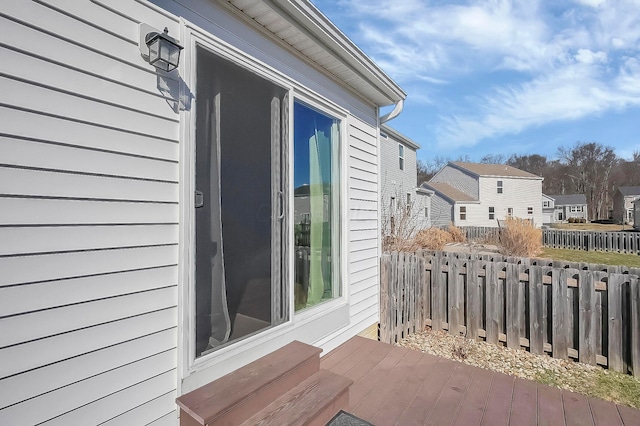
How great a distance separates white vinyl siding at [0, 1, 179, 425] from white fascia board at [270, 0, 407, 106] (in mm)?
936

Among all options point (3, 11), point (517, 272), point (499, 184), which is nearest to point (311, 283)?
point (3, 11)

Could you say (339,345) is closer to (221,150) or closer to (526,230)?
(221,150)

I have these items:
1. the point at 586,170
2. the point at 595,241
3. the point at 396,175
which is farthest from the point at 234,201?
the point at 586,170

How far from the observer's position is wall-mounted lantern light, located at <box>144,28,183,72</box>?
61.8 inches

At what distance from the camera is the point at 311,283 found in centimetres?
282

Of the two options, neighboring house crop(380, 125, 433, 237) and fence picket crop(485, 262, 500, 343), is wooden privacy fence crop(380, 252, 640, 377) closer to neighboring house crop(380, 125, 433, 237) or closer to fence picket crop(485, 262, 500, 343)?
fence picket crop(485, 262, 500, 343)

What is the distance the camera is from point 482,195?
23.8m

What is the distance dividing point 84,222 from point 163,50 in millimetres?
962

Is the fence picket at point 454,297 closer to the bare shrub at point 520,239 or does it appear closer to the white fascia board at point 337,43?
the white fascia board at point 337,43

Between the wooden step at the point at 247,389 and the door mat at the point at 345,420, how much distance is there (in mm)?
323

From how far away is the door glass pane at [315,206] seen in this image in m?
2.67

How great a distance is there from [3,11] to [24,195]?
28.3 inches

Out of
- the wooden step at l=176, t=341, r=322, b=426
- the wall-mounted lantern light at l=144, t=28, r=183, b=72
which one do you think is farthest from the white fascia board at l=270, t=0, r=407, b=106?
the wooden step at l=176, t=341, r=322, b=426

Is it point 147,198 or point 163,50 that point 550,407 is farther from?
point 163,50
